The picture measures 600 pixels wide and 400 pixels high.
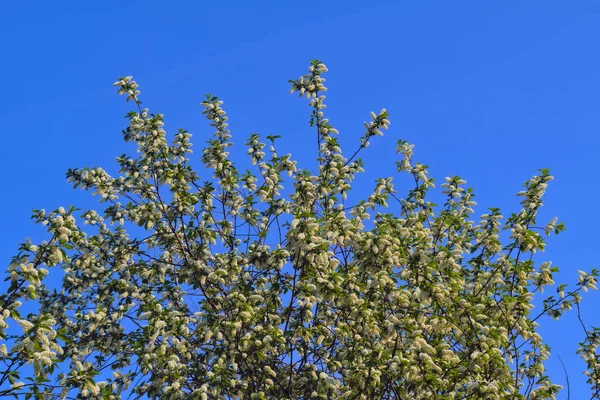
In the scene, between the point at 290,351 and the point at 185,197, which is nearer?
the point at 290,351

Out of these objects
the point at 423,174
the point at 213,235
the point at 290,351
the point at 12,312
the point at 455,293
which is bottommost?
the point at 12,312

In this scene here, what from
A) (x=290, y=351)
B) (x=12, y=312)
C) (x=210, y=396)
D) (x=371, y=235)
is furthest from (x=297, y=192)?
(x=12, y=312)

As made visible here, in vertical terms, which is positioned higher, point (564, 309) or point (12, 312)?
point (564, 309)

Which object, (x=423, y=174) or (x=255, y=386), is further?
(x=423, y=174)

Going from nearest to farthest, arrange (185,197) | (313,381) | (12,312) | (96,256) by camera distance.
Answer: (12,312)
(313,381)
(185,197)
(96,256)

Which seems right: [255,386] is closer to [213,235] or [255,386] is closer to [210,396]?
[210,396]

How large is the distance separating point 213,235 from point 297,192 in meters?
1.67

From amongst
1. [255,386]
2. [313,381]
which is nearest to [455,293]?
[313,381]

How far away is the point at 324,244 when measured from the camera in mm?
9375

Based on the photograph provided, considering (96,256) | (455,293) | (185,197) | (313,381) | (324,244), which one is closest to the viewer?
(324,244)

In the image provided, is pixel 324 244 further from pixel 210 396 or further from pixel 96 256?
pixel 96 256

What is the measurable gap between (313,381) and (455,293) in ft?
8.53

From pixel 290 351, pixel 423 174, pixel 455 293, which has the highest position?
pixel 423 174

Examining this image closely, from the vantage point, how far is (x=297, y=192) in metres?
11.4
